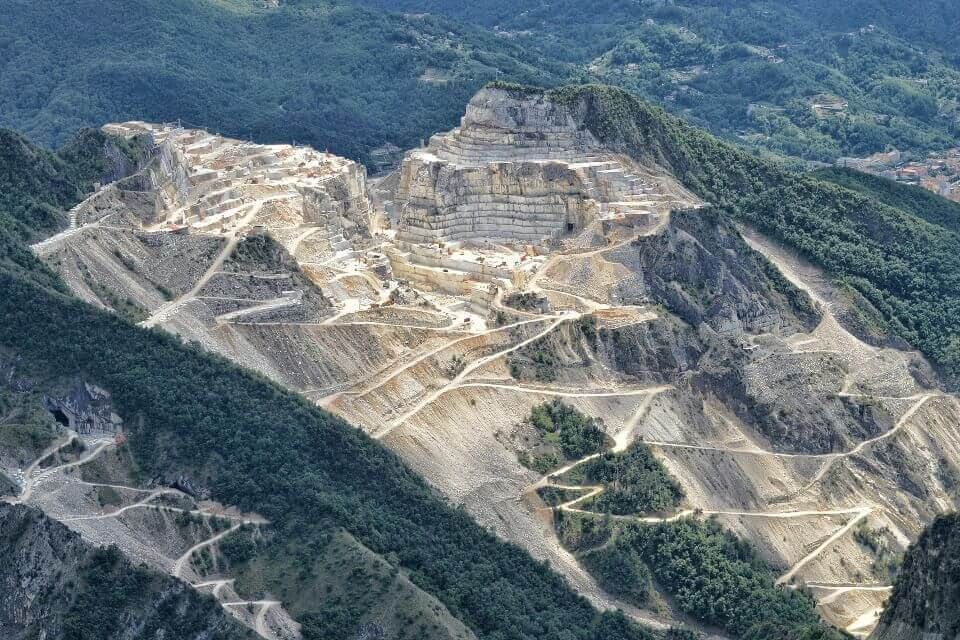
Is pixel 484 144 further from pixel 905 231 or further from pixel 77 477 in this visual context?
pixel 77 477

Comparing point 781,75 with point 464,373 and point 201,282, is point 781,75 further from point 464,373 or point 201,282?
point 201,282

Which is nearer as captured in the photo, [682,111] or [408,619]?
[408,619]

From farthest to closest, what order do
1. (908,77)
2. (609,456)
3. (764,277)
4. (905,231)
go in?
(908,77), (905,231), (764,277), (609,456)

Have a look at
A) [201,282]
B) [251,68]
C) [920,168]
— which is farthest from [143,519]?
[920,168]

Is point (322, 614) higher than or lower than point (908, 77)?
higher

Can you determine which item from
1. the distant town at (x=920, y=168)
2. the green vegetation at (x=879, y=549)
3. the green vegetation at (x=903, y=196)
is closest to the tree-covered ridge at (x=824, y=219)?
the green vegetation at (x=903, y=196)

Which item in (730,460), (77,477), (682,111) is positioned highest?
(77,477)

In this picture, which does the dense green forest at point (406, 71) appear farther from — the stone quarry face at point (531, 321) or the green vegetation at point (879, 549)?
the green vegetation at point (879, 549)

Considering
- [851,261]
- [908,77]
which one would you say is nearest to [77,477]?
[851,261]
